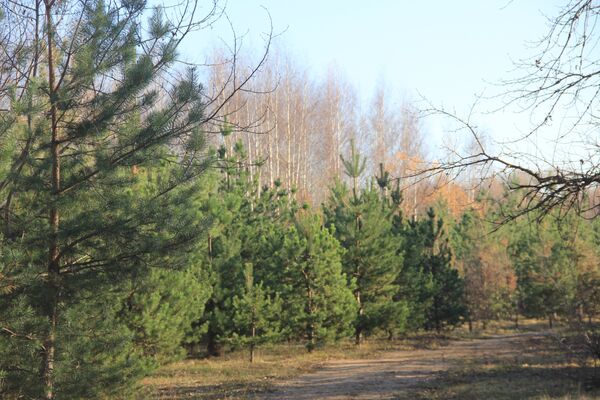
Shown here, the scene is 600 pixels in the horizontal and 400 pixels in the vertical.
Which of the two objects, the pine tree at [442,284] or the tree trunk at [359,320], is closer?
the tree trunk at [359,320]

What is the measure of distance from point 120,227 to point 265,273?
14345mm

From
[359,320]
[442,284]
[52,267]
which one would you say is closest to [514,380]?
[52,267]

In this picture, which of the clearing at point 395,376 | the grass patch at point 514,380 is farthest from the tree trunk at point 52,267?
the grass patch at point 514,380

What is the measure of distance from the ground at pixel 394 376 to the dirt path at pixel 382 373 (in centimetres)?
2

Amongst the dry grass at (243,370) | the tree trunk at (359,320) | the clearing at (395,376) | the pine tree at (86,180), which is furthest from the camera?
the tree trunk at (359,320)

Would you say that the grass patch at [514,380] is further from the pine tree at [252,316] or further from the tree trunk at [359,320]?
the tree trunk at [359,320]

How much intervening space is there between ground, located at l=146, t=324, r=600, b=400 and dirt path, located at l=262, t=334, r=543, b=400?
0.02 metres

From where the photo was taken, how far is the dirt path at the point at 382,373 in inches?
492

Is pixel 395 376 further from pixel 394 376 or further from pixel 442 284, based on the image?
pixel 442 284

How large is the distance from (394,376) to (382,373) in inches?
25.8

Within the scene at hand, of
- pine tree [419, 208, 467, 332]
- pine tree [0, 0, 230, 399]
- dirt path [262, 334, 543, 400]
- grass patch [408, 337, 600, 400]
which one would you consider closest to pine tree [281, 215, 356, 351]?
dirt path [262, 334, 543, 400]

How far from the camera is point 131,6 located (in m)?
6.38

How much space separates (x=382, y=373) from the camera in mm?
15531

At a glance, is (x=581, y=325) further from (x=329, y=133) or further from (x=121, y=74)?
(x=329, y=133)
